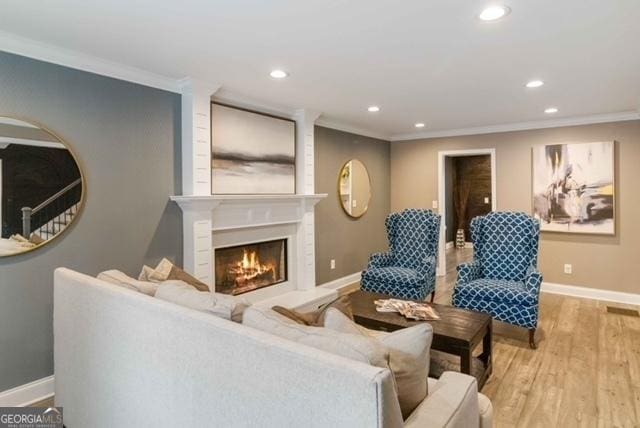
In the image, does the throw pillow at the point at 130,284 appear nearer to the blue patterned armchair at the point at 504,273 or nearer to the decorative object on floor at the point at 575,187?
the blue patterned armchair at the point at 504,273

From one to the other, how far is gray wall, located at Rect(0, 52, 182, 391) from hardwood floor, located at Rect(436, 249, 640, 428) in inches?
115

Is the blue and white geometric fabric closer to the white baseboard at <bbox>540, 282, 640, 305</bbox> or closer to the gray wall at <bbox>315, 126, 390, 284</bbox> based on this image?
the white baseboard at <bbox>540, 282, 640, 305</bbox>

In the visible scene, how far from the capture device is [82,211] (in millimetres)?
2732

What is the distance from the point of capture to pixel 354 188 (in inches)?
223

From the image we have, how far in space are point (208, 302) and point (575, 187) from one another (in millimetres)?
5064

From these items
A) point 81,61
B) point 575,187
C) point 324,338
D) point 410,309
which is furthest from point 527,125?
point 81,61

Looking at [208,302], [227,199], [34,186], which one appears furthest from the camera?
[227,199]

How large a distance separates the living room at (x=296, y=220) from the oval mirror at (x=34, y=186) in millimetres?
12

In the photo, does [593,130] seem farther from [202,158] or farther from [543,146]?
[202,158]

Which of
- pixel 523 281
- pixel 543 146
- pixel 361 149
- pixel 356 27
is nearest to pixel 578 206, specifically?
pixel 543 146

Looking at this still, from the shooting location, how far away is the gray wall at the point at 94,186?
96.4 inches

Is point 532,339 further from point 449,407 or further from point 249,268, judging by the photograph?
point 249,268

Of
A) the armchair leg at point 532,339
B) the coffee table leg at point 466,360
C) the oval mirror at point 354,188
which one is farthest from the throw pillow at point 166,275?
the oval mirror at point 354,188

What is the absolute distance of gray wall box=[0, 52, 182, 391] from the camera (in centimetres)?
245
